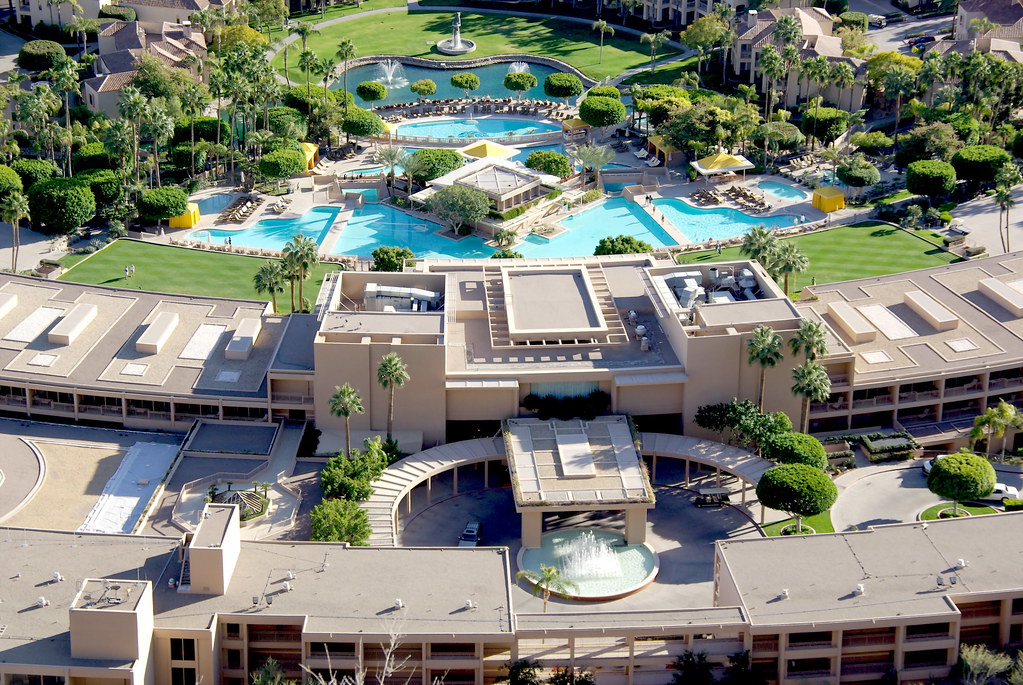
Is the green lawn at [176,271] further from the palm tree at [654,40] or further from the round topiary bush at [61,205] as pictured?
the palm tree at [654,40]

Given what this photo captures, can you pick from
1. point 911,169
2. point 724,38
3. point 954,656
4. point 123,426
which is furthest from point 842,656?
point 724,38

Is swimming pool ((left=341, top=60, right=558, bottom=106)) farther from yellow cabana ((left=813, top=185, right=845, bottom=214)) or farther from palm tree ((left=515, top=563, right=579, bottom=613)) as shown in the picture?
palm tree ((left=515, top=563, right=579, bottom=613))

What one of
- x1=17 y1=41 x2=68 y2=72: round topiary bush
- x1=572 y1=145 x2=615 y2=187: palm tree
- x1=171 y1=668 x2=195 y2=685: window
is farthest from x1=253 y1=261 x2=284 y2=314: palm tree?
x1=17 y1=41 x2=68 y2=72: round topiary bush

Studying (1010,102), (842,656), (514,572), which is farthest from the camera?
(1010,102)

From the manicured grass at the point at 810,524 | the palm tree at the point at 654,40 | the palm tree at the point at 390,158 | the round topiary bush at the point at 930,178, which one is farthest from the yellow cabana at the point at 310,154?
the manicured grass at the point at 810,524

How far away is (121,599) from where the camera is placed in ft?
251

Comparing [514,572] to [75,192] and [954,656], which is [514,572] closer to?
[954,656]

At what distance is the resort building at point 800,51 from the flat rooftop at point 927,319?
49.9m

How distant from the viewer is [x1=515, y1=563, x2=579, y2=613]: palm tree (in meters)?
86.2

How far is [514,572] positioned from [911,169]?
7124cm

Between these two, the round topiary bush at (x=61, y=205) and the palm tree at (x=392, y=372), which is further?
the round topiary bush at (x=61, y=205)

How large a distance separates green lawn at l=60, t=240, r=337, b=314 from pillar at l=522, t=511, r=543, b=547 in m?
39.2

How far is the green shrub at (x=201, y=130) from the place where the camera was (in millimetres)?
155837

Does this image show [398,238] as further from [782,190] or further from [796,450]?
[796,450]
